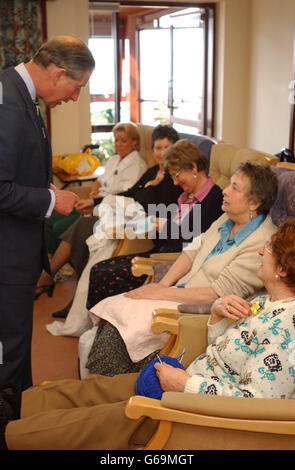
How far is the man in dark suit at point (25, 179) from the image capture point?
179 centimetres

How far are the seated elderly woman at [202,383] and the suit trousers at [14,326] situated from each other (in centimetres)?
27

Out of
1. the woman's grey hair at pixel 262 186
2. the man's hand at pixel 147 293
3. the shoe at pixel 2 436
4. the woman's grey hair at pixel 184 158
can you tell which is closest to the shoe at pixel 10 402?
the shoe at pixel 2 436

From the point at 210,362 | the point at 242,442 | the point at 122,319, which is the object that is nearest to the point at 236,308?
the point at 210,362

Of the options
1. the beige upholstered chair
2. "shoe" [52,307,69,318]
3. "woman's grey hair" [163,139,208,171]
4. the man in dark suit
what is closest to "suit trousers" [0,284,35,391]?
the man in dark suit

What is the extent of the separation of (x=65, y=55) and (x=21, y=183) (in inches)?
17.3

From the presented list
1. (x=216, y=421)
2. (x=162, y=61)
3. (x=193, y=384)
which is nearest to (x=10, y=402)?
(x=193, y=384)

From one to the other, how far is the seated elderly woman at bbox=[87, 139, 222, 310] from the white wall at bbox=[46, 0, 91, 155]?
2.85 meters

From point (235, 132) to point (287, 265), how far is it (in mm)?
4845

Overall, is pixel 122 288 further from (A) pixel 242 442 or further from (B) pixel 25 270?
(A) pixel 242 442

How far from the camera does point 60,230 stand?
4.22 m

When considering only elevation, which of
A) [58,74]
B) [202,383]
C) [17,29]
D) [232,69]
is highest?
[17,29]

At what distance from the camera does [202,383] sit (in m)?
1.59

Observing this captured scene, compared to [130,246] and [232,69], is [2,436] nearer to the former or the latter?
[130,246]

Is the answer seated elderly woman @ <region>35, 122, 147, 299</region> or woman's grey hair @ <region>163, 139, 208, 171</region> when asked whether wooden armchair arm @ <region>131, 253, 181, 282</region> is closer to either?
woman's grey hair @ <region>163, 139, 208, 171</region>
